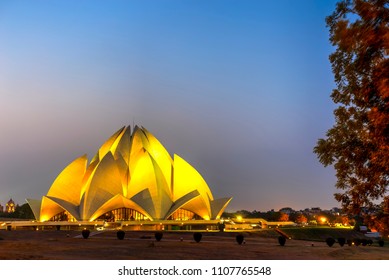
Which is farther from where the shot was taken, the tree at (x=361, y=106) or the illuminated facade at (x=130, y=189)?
the illuminated facade at (x=130, y=189)

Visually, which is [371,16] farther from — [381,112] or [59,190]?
[59,190]

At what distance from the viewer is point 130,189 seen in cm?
5534

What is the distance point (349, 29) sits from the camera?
11570 millimetres

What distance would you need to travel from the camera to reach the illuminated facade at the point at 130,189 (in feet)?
174

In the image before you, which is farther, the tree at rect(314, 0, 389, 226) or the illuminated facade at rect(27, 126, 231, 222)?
the illuminated facade at rect(27, 126, 231, 222)

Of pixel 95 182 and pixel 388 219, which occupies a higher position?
pixel 95 182

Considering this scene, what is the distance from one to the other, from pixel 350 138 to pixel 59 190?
2051 inches

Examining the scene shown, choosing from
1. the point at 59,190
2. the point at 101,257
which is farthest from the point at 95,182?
the point at 101,257

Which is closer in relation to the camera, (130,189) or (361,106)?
(361,106)

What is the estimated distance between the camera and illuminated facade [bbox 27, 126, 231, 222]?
53062 millimetres

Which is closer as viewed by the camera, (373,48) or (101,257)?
(373,48)
